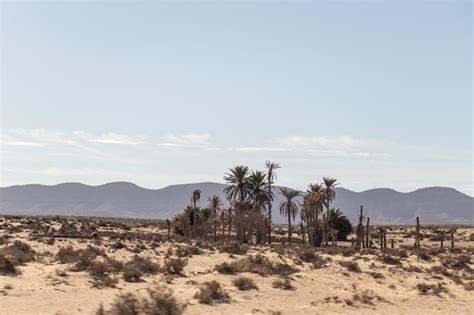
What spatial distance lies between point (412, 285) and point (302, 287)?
6413 mm

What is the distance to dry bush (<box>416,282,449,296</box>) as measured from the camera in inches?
977

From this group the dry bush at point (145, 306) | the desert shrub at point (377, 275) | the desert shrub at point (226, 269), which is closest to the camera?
the dry bush at point (145, 306)

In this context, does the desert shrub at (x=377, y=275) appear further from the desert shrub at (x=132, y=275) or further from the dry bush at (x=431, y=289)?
the desert shrub at (x=132, y=275)

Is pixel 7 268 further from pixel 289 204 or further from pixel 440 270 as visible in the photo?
pixel 289 204

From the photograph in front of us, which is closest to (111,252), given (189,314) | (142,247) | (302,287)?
(142,247)

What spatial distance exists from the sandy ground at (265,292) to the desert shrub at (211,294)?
0.29 m

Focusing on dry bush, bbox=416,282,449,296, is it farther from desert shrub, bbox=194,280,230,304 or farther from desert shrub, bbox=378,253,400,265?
desert shrub, bbox=194,280,230,304

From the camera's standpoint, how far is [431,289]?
25422mm

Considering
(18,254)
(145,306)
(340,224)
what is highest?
(340,224)

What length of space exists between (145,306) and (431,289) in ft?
49.9

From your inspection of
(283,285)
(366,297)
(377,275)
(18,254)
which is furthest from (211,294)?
(18,254)

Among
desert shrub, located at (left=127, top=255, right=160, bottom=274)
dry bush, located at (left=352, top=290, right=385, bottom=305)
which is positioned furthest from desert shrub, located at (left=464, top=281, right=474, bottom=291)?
desert shrub, located at (left=127, top=255, right=160, bottom=274)

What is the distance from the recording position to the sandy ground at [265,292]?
18828 millimetres

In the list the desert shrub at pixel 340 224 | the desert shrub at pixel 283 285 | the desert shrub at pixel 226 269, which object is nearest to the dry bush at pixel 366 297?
the desert shrub at pixel 283 285
